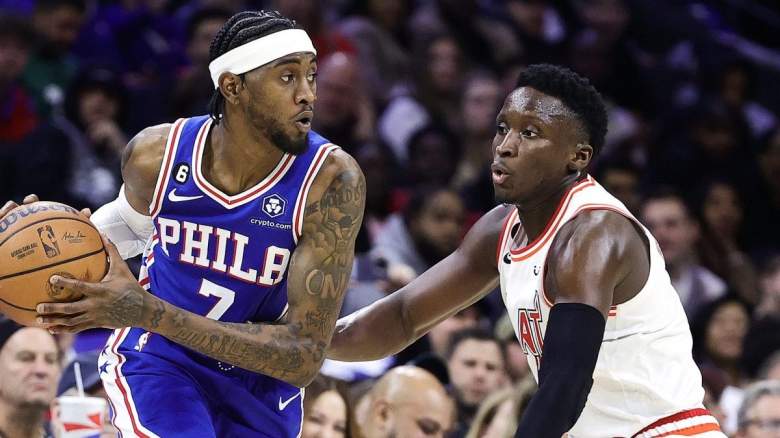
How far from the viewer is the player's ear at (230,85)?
442 centimetres

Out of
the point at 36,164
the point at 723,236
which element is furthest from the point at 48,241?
the point at 723,236

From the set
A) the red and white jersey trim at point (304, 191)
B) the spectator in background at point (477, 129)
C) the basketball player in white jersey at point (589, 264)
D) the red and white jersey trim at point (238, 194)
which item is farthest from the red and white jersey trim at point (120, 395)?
the spectator in background at point (477, 129)

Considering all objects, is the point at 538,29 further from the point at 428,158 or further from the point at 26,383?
the point at 26,383

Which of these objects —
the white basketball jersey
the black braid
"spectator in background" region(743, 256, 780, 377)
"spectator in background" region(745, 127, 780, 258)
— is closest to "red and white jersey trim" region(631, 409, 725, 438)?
the white basketball jersey

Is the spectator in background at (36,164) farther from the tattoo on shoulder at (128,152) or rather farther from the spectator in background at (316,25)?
the tattoo on shoulder at (128,152)

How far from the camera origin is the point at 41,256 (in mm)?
3916

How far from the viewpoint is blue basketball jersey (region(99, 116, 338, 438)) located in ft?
14.3

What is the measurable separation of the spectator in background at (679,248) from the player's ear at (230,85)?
5.18 metres

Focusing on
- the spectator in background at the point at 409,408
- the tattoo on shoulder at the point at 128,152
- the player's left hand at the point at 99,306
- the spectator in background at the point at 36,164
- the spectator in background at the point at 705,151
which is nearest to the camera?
the player's left hand at the point at 99,306

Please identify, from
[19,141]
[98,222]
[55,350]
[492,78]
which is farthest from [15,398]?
[492,78]

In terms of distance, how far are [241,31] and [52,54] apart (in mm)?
4835

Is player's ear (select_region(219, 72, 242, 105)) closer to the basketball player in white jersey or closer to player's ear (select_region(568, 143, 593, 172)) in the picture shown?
the basketball player in white jersey

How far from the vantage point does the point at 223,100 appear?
14.9 feet

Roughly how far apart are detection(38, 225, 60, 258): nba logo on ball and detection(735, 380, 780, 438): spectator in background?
3.83 m
